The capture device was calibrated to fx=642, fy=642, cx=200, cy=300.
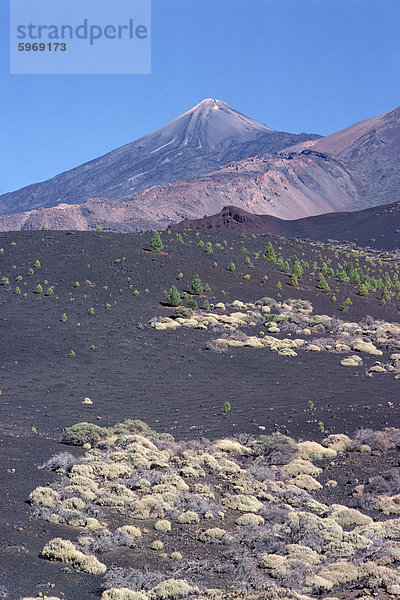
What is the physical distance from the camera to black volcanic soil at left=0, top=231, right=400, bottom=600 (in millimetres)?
16062

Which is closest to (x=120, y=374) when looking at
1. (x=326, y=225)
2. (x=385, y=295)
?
(x=385, y=295)

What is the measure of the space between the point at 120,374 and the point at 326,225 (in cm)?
12026

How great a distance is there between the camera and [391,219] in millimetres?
130500

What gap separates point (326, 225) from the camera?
476 feet

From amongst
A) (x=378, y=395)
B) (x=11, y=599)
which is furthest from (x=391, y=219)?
(x=11, y=599)

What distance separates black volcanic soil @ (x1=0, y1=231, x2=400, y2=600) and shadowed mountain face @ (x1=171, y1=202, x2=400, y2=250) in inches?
2564

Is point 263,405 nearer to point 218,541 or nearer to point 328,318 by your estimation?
point 218,541

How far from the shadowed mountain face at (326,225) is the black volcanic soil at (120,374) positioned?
65115 mm

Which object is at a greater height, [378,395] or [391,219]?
[391,219]

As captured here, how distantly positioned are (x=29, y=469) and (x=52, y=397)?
32.1ft

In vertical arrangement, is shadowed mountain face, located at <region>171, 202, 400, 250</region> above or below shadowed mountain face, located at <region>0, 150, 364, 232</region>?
below

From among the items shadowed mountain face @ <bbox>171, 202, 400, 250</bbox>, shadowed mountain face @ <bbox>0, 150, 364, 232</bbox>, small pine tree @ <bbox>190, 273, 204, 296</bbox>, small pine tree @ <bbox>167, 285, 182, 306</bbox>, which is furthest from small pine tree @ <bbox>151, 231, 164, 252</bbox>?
shadowed mountain face @ <bbox>0, 150, 364, 232</bbox>

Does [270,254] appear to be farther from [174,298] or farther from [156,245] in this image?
[174,298]

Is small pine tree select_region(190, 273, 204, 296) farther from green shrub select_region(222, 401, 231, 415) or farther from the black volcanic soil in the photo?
green shrub select_region(222, 401, 231, 415)
